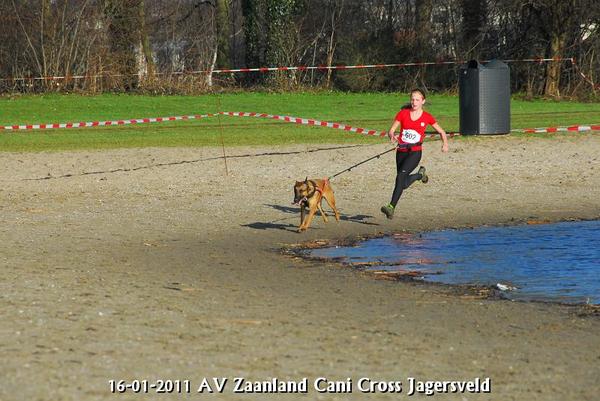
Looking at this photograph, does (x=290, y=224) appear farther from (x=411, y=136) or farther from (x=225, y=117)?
(x=225, y=117)

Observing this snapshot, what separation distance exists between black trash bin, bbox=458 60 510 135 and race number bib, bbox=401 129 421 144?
1098 cm

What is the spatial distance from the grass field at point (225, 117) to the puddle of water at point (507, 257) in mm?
9767

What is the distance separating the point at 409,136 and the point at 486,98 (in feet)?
36.3

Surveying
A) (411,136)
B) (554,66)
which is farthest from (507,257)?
(554,66)

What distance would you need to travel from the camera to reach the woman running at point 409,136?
15477mm

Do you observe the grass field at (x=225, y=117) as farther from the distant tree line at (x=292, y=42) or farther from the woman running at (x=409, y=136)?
the woman running at (x=409, y=136)

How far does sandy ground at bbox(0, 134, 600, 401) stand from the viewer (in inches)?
298

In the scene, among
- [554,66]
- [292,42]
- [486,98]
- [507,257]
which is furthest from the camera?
[292,42]

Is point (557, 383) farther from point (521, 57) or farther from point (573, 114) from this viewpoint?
point (521, 57)

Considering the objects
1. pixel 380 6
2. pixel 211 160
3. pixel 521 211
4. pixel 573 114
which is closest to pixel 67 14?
pixel 380 6

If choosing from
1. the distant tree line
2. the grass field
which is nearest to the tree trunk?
the distant tree line

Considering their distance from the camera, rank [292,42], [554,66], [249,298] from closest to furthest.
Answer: [249,298] → [554,66] → [292,42]

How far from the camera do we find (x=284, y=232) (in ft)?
49.4

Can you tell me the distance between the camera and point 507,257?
12781 mm
